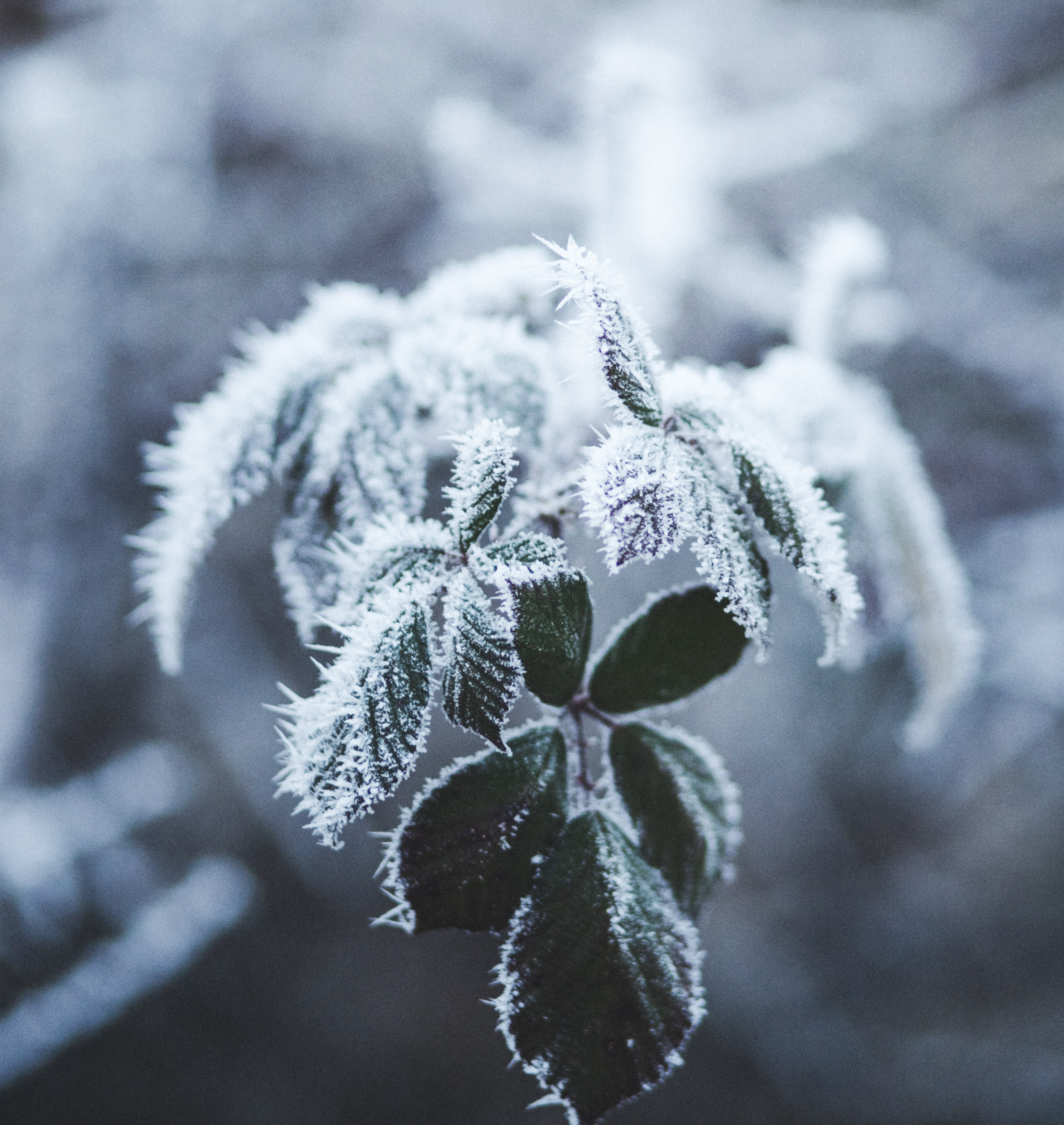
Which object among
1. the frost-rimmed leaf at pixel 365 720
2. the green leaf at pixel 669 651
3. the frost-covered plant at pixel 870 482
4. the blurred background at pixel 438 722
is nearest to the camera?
the frost-rimmed leaf at pixel 365 720

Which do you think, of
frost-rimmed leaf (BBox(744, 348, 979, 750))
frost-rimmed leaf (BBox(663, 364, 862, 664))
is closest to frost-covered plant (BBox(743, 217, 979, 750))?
frost-rimmed leaf (BBox(744, 348, 979, 750))

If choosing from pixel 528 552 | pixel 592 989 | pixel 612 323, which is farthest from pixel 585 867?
pixel 612 323

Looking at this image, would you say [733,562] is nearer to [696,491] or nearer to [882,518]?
[696,491]

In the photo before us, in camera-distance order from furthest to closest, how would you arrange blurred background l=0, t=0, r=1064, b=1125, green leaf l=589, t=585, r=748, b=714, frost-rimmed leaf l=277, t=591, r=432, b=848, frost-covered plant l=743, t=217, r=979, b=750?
blurred background l=0, t=0, r=1064, b=1125 → frost-covered plant l=743, t=217, r=979, b=750 → green leaf l=589, t=585, r=748, b=714 → frost-rimmed leaf l=277, t=591, r=432, b=848

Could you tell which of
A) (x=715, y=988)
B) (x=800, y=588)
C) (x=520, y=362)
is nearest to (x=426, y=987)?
(x=715, y=988)

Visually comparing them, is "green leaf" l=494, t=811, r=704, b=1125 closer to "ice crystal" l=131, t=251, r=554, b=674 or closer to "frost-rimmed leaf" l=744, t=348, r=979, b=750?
"ice crystal" l=131, t=251, r=554, b=674

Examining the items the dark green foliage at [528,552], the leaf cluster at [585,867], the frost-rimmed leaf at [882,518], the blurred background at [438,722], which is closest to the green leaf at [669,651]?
the leaf cluster at [585,867]

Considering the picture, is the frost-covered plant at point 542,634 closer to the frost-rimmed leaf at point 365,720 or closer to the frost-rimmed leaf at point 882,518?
the frost-rimmed leaf at point 365,720
